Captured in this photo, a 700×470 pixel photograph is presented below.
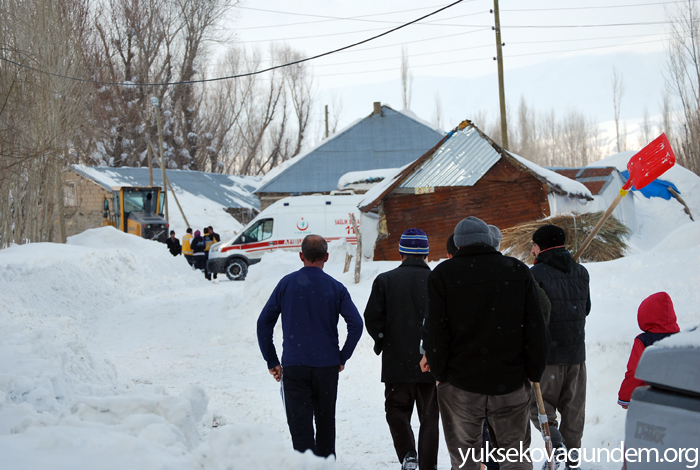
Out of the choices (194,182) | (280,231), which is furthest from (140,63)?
(280,231)

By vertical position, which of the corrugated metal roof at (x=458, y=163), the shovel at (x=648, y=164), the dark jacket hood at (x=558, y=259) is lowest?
the dark jacket hood at (x=558, y=259)

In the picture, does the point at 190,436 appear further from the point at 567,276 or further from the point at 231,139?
the point at 231,139

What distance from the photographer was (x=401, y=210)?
14.8 meters

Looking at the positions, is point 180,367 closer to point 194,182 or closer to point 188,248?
point 188,248

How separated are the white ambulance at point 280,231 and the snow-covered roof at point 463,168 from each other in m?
4.55

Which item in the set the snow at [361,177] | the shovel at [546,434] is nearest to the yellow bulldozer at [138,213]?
the snow at [361,177]

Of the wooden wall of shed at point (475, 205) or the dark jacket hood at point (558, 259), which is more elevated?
the wooden wall of shed at point (475, 205)

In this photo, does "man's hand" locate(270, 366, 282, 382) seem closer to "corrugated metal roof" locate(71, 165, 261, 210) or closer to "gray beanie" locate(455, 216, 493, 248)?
"gray beanie" locate(455, 216, 493, 248)

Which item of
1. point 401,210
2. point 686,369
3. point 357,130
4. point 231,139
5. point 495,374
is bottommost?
point 495,374

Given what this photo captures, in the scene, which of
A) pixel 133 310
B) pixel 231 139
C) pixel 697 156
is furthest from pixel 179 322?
pixel 231 139

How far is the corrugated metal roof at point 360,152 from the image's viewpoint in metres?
33.4

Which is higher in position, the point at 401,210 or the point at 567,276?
the point at 401,210

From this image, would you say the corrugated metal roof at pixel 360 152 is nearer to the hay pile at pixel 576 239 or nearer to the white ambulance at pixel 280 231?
the white ambulance at pixel 280 231

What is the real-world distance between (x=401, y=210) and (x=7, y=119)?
11.5 meters
